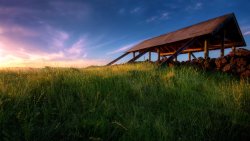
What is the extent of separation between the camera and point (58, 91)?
3682 millimetres

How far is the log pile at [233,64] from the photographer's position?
5.94 meters

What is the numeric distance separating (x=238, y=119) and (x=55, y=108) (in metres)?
3.10

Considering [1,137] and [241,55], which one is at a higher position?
[241,55]

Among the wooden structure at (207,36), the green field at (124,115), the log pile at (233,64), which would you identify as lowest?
the green field at (124,115)

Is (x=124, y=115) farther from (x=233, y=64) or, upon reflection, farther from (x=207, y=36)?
(x=207, y=36)

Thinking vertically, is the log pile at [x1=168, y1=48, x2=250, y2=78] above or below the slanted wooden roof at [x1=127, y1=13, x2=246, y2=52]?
below

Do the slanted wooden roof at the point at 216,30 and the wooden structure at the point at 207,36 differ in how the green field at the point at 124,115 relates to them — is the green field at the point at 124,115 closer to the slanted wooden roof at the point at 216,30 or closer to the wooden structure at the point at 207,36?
the wooden structure at the point at 207,36

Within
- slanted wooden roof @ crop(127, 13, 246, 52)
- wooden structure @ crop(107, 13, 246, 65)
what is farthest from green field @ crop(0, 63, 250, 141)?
slanted wooden roof @ crop(127, 13, 246, 52)

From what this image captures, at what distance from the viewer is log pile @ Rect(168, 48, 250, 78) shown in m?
5.94

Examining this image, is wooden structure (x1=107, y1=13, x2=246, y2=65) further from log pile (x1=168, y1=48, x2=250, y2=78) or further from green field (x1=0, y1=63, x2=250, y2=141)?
green field (x1=0, y1=63, x2=250, y2=141)

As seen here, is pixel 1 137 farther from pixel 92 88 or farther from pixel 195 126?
pixel 195 126

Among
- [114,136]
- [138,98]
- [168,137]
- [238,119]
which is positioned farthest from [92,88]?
[238,119]

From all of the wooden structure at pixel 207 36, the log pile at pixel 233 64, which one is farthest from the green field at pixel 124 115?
the wooden structure at pixel 207 36

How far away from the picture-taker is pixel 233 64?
6.39 meters
